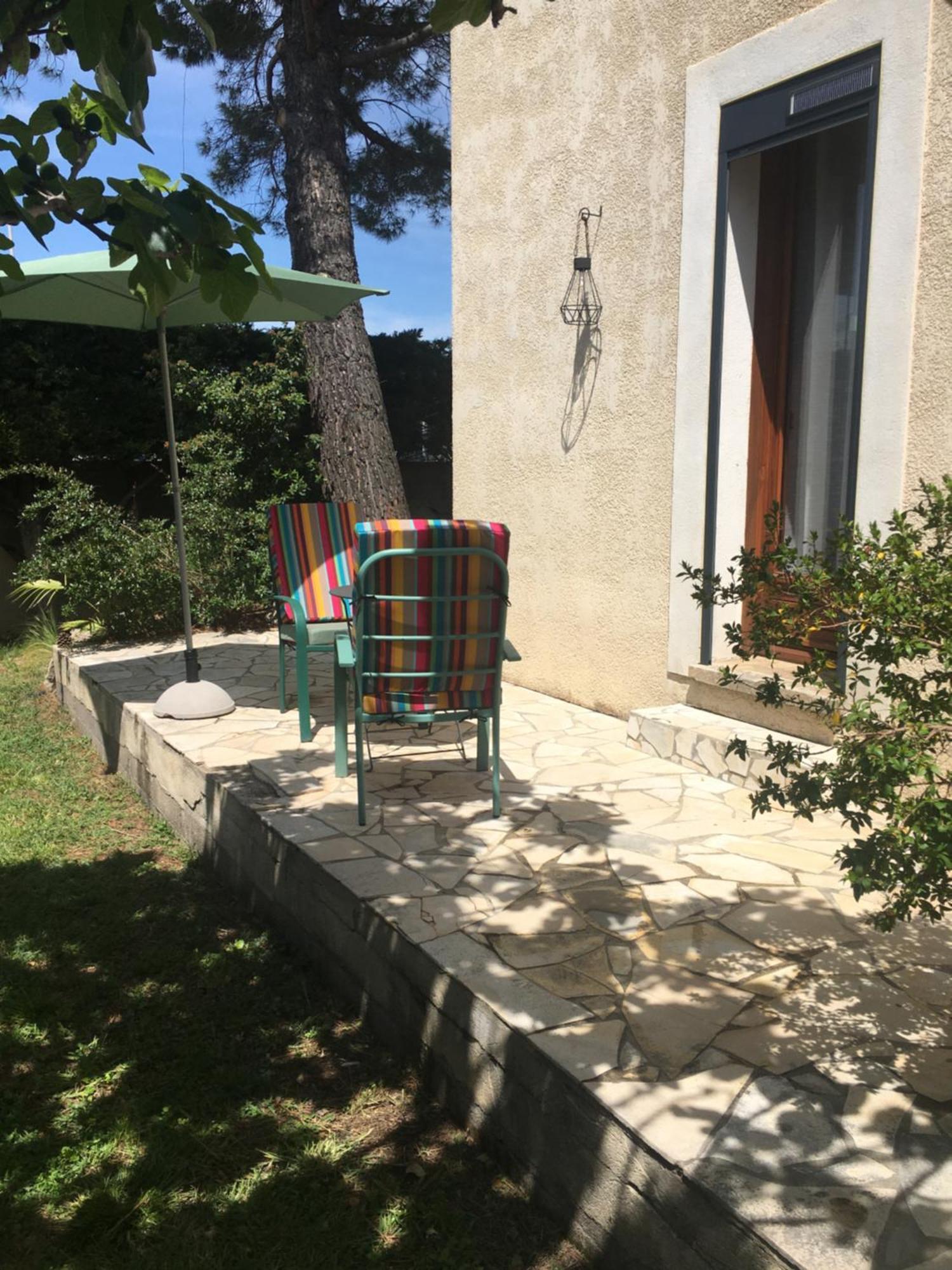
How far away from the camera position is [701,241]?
4.86m

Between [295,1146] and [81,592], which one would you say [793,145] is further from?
[81,592]

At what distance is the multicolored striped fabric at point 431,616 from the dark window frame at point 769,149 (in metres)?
A: 1.53

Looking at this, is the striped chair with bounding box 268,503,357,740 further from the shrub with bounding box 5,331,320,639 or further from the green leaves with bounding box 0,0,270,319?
the green leaves with bounding box 0,0,270,319

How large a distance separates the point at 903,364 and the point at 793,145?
163 cm

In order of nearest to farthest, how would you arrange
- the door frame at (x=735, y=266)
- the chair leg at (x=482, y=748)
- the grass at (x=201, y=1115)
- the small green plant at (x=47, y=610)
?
1. the grass at (x=201, y=1115)
2. the door frame at (x=735, y=266)
3. the chair leg at (x=482, y=748)
4. the small green plant at (x=47, y=610)

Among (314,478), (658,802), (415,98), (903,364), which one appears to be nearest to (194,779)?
(658,802)

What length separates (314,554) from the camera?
5.92 meters

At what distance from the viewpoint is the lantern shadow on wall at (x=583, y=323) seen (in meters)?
5.55

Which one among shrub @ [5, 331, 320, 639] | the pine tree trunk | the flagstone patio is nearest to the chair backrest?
the flagstone patio

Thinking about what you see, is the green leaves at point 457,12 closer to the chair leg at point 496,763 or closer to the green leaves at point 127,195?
the green leaves at point 127,195

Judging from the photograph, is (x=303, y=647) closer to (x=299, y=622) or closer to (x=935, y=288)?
(x=299, y=622)

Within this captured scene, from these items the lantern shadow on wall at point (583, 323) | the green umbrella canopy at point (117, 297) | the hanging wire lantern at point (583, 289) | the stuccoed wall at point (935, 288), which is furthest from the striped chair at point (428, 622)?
the hanging wire lantern at point (583, 289)

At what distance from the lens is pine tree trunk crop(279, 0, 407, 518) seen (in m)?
9.01

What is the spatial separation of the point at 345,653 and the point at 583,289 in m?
2.77
